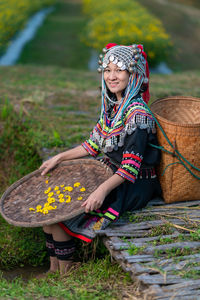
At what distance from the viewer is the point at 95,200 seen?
2.42 m

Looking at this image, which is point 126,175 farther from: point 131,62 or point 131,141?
point 131,62

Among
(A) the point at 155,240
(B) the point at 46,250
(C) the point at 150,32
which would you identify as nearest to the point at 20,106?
(B) the point at 46,250

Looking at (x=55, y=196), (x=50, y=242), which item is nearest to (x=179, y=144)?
(x=55, y=196)

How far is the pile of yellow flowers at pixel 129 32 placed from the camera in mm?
9555

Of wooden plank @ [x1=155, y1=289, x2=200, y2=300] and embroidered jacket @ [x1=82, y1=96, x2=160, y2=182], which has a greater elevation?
embroidered jacket @ [x1=82, y1=96, x2=160, y2=182]

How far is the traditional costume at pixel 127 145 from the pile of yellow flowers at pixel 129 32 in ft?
21.8

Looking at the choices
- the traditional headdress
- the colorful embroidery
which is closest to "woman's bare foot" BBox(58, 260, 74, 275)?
the colorful embroidery

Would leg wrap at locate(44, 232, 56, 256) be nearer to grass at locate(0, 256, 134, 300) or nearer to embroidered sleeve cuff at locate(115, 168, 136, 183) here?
grass at locate(0, 256, 134, 300)

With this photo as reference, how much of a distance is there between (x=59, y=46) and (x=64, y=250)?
9236 mm

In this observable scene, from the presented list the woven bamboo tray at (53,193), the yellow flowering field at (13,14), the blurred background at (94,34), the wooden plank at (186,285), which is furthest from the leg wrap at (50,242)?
the yellow flowering field at (13,14)

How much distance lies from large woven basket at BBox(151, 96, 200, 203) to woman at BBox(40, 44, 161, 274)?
9cm

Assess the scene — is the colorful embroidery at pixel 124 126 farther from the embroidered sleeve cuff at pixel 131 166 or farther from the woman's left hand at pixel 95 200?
the woman's left hand at pixel 95 200

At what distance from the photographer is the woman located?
2521 mm

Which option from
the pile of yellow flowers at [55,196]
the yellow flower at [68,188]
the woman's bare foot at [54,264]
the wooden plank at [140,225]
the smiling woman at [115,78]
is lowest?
the woman's bare foot at [54,264]
